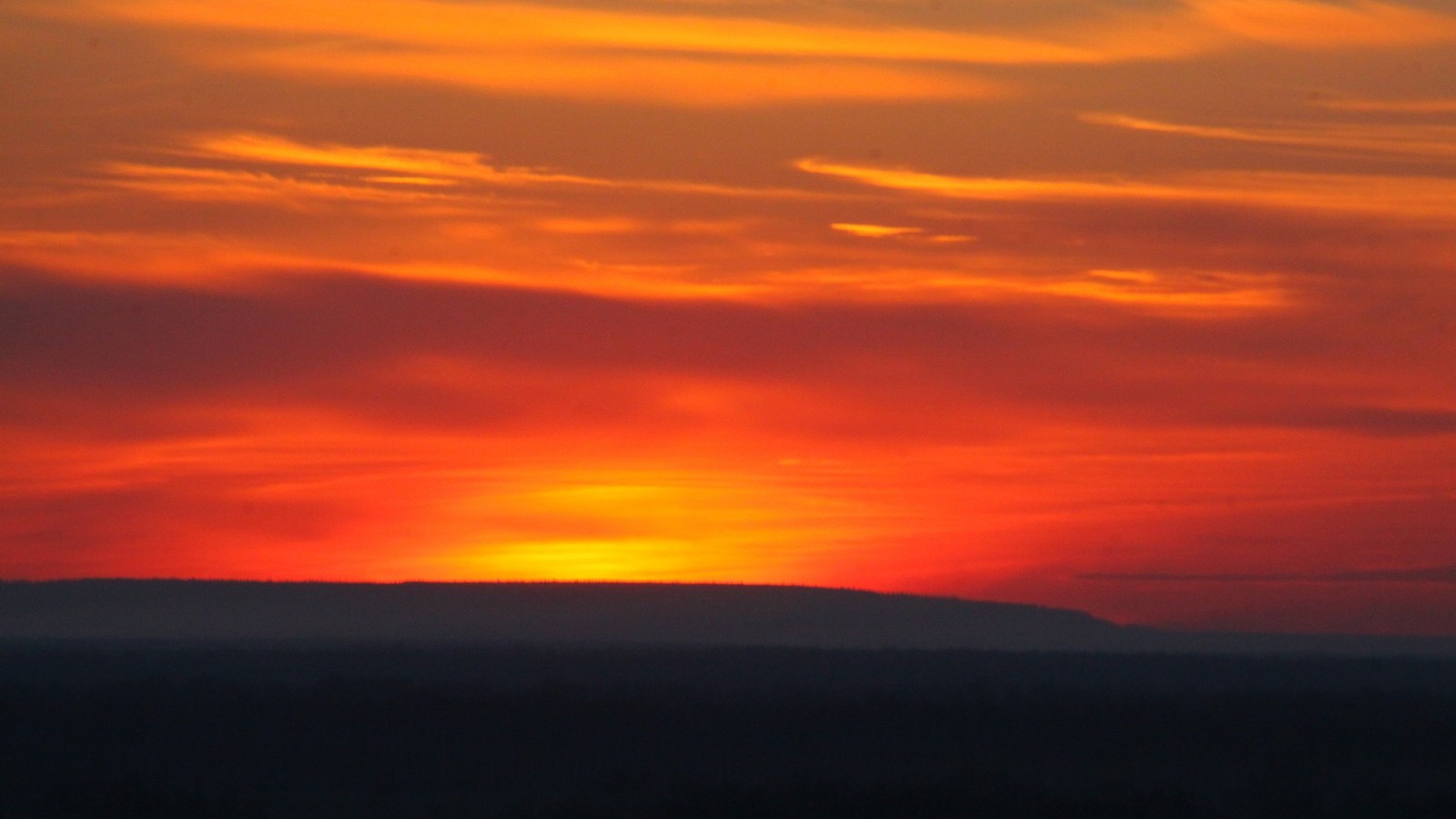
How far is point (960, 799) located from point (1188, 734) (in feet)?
70.8

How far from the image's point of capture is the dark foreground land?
30703mm

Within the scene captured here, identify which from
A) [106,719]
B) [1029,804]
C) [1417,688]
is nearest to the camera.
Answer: [1029,804]

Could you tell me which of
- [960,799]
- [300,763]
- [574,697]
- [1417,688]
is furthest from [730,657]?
[960,799]

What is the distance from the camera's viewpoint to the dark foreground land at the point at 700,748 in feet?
101

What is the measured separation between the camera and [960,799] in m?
30.0

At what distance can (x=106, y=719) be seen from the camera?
159ft

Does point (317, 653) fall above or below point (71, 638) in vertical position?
below

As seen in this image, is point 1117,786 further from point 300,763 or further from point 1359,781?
point 300,763

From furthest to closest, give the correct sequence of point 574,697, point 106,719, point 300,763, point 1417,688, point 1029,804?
point 1417,688 → point 574,697 → point 106,719 → point 300,763 → point 1029,804

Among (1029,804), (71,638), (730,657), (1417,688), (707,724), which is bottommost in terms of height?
(1029,804)

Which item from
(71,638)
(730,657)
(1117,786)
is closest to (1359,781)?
(1117,786)

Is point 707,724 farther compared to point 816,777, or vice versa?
point 707,724

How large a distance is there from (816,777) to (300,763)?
9582 millimetres

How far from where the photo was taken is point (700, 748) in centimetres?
4309
